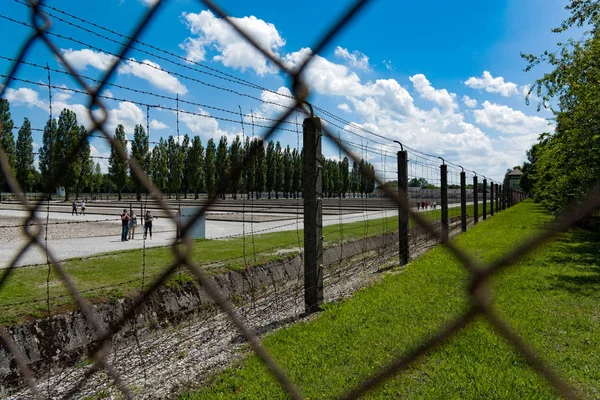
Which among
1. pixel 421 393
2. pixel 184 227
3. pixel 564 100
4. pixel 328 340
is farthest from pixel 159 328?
pixel 564 100

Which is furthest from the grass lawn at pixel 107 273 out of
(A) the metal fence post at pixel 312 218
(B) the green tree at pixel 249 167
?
(B) the green tree at pixel 249 167

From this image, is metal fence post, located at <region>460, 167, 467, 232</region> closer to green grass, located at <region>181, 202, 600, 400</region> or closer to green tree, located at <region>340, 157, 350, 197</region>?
green grass, located at <region>181, 202, 600, 400</region>

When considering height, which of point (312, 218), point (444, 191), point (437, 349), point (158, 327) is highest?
point (444, 191)

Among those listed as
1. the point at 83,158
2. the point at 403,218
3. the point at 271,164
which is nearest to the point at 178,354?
the point at 271,164

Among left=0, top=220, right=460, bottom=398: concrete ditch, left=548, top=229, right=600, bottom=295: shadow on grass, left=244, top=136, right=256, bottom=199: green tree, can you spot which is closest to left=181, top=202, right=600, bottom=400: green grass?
left=548, top=229, right=600, bottom=295: shadow on grass

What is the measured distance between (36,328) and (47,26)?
15.8 feet

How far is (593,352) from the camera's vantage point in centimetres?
409

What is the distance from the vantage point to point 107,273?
762cm

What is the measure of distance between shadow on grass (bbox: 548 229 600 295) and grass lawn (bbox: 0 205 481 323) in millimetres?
4358

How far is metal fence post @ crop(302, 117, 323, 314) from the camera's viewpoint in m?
5.66

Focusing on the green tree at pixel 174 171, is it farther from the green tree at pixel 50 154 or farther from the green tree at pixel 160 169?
the green tree at pixel 50 154

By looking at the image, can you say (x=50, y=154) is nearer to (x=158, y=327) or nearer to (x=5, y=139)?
(x=5, y=139)

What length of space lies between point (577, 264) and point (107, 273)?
888cm

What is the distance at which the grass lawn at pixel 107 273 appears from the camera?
5.52 m
